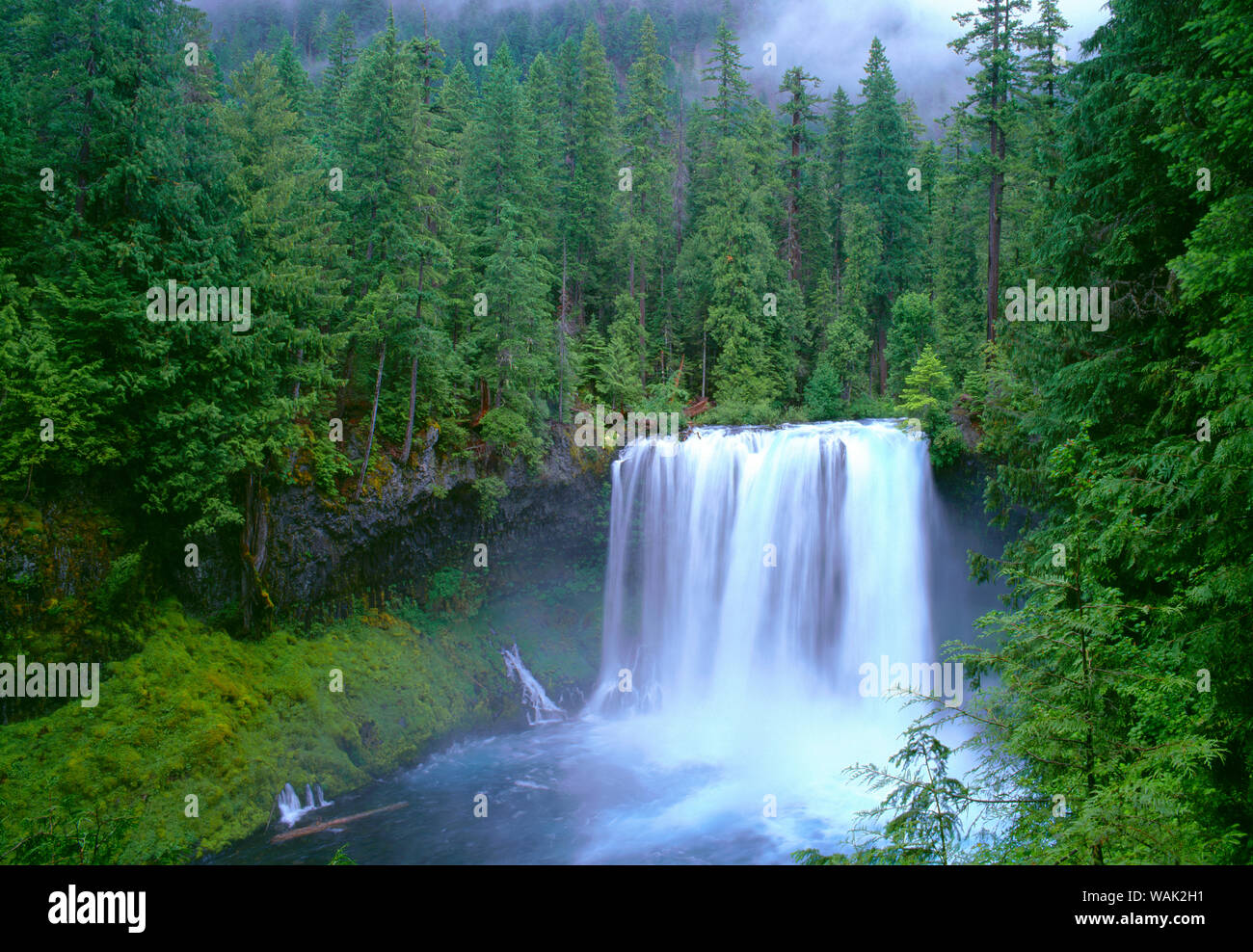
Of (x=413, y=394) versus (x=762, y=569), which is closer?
(x=413, y=394)

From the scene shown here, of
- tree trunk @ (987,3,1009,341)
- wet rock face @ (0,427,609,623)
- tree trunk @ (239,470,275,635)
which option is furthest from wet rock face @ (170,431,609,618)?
tree trunk @ (987,3,1009,341)

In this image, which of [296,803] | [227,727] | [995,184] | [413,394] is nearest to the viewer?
[227,727]

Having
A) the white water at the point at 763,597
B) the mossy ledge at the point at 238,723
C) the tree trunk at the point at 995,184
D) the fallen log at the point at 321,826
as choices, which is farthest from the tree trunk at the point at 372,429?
the tree trunk at the point at 995,184

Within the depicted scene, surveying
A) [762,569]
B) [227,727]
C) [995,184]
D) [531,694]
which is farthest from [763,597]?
[995,184]

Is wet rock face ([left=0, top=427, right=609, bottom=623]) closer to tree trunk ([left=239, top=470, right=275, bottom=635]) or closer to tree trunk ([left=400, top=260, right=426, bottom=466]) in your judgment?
tree trunk ([left=239, top=470, right=275, bottom=635])

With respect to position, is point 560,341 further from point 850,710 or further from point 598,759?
point 850,710

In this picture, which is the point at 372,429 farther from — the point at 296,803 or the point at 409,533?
the point at 296,803

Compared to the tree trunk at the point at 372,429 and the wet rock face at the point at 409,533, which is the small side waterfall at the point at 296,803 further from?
the tree trunk at the point at 372,429

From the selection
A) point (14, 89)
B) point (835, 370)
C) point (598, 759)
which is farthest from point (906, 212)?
point (14, 89)
